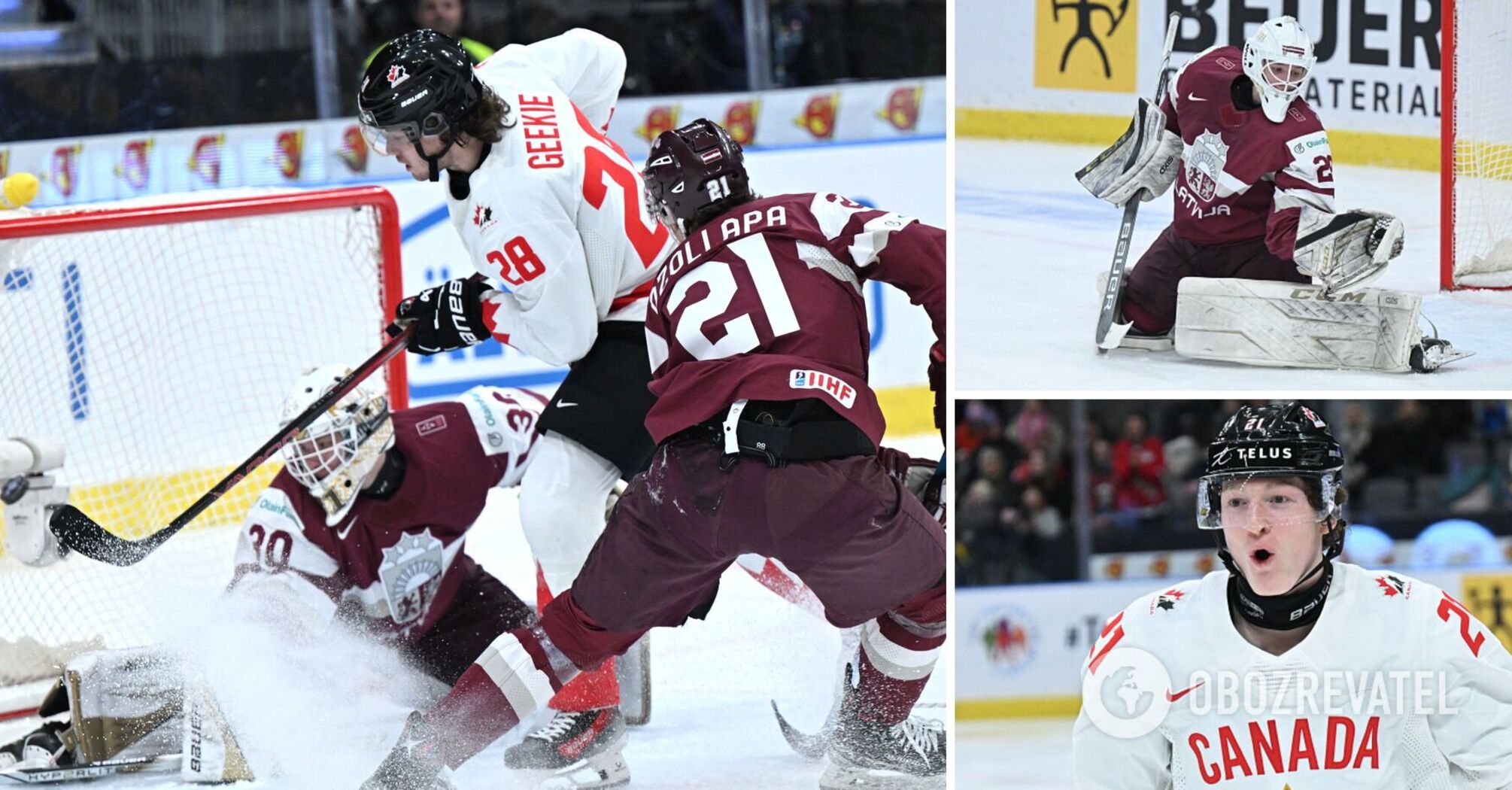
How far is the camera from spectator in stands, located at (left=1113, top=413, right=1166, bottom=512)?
420 cm

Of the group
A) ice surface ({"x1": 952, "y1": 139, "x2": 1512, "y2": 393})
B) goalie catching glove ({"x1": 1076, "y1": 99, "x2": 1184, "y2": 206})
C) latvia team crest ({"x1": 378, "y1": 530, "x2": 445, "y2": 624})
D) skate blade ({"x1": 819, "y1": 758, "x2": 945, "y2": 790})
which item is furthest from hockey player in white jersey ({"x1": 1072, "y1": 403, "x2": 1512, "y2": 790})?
latvia team crest ({"x1": 378, "y1": 530, "x2": 445, "y2": 624})

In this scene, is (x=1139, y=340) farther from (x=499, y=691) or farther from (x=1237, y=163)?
(x=499, y=691)

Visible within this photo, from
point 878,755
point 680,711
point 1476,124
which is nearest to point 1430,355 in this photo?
point 878,755

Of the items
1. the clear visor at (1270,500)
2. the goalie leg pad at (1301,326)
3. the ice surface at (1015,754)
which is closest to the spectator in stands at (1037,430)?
the ice surface at (1015,754)

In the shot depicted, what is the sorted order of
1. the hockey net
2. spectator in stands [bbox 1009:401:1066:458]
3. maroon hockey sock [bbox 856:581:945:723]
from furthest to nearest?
spectator in stands [bbox 1009:401:1066:458] → the hockey net → maroon hockey sock [bbox 856:581:945:723]

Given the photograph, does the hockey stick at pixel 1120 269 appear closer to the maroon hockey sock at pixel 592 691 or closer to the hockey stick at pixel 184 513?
the maroon hockey sock at pixel 592 691

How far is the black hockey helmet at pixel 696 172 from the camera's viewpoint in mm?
2566

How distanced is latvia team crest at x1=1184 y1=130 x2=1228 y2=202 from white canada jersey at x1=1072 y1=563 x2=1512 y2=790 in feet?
4.45

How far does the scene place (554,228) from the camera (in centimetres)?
290

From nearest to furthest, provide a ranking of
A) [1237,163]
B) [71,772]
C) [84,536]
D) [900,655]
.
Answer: [900,655] < [71,772] < [1237,163] < [84,536]

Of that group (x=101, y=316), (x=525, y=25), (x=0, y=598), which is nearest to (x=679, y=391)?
(x=0, y=598)

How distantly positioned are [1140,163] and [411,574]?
1562 millimetres

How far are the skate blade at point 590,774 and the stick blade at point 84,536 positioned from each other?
3.24ft

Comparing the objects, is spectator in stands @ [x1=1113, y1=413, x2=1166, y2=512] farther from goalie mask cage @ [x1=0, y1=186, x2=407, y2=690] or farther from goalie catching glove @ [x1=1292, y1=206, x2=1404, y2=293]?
goalie mask cage @ [x1=0, y1=186, x2=407, y2=690]
